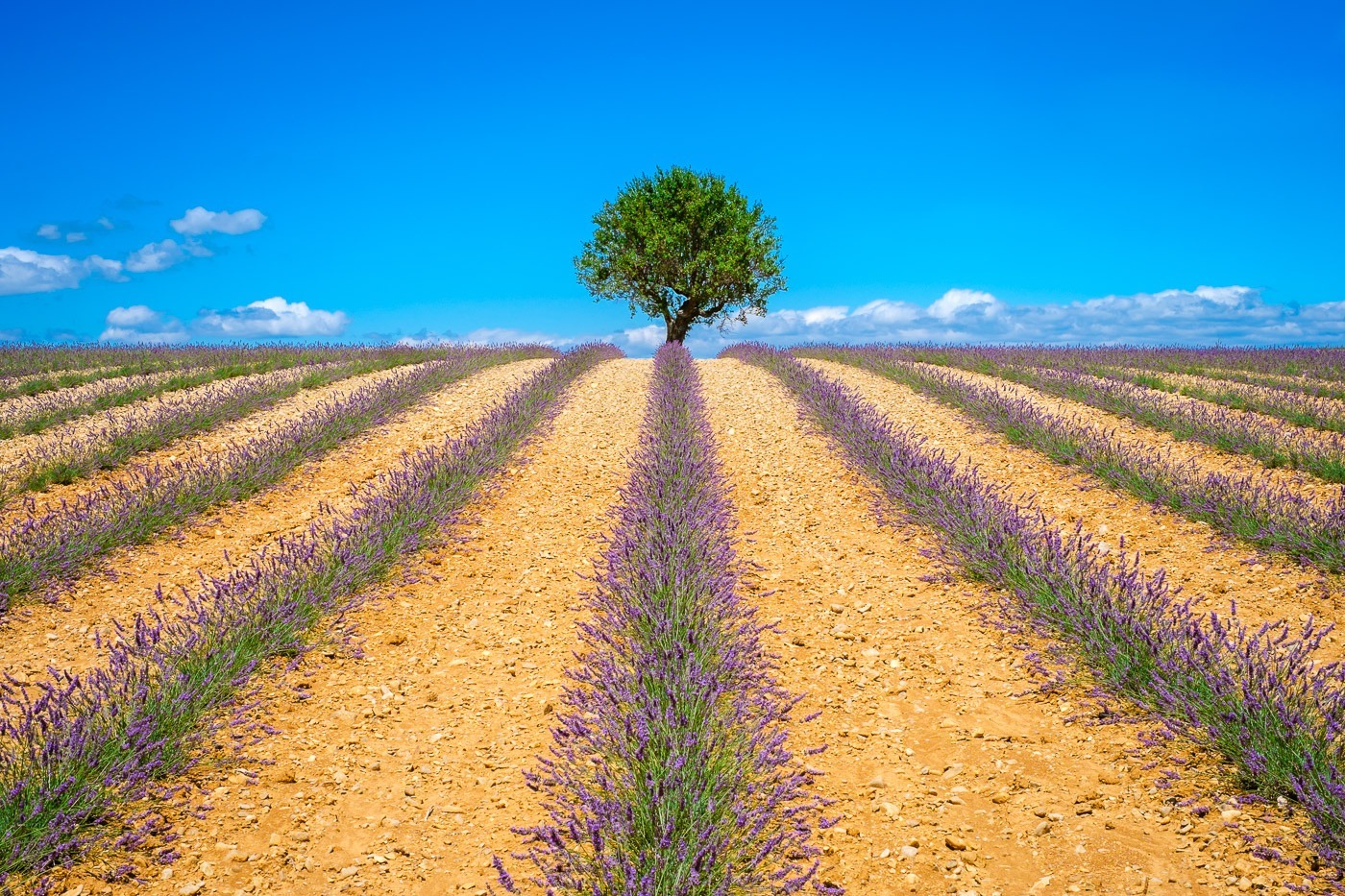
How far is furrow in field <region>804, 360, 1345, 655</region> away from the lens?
511 centimetres

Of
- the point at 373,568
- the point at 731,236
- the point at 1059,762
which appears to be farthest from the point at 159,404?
the point at 731,236

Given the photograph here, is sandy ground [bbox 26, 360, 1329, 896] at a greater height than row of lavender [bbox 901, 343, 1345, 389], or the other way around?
row of lavender [bbox 901, 343, 1345, 389]

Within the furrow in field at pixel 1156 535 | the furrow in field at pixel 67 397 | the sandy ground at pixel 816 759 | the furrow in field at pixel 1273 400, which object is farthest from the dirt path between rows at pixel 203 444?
the furrow in field at pixel 1273 400

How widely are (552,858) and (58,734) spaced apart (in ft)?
7.50

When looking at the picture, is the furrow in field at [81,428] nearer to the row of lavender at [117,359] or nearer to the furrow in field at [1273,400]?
the row of lavender at [117,359]

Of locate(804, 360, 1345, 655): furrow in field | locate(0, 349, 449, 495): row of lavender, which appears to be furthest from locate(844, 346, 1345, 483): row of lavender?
locate(0, 349, 449, 495): row of lavender

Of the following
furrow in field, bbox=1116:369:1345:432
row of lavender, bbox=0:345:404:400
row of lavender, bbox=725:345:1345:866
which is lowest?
row of lavender, bbox=725:345:1345:866

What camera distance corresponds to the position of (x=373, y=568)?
17.8 feet

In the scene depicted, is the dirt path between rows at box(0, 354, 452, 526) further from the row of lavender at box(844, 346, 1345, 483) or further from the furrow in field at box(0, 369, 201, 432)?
the row of lavender at box(844, 346, 1345, 483)

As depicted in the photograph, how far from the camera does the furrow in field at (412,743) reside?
300 cm

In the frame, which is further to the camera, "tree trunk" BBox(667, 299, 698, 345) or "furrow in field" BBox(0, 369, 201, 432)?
"tree trunk" BBox(667, 299, 698, 345)

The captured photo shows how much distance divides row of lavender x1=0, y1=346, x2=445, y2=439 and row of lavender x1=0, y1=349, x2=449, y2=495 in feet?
1.39

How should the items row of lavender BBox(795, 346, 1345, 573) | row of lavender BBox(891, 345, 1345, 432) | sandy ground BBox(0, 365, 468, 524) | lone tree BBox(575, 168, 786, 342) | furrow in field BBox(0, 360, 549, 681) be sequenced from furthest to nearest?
1. lone tree BBox(575, 168, 786, 342)
2. row of lavender BBox(891, 345, 1345, 432)
3. sandy ground BBox(0, 365, 468, 524)
4. row of lavender BBox(795, 346, 1345, 573)
5. furrow in field BBox(0, 360, 549, 681)

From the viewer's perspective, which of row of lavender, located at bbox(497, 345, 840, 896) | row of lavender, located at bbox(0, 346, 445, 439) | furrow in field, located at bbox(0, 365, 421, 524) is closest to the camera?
row of lavender, located at bbox(497, 345, 840, 896)
